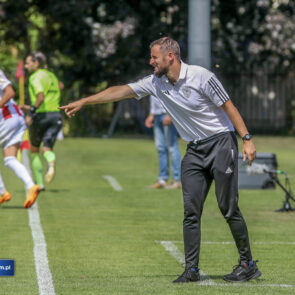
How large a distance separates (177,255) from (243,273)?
1.54 meters

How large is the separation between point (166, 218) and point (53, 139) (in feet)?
11.3

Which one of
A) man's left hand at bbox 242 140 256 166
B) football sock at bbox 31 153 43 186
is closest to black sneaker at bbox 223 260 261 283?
man's left hand at bbox 242 140 256 166

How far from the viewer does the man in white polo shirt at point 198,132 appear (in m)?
7.36

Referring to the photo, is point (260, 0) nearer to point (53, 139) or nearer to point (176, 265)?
point (53, 139)

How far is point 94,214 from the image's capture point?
40.4 feet

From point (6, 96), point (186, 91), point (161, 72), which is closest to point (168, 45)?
point (161, 72)

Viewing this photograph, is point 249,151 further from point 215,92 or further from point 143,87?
point 143,87

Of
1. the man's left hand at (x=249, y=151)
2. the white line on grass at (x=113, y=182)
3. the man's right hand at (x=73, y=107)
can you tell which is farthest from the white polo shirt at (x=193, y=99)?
the white line on grass at (x=113, y=182)

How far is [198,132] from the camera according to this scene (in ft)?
24.8

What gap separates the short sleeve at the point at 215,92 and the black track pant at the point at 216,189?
34 cm

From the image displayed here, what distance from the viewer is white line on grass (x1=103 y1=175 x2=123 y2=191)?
15.8 metres

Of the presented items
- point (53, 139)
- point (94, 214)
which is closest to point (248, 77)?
point (53, 139)

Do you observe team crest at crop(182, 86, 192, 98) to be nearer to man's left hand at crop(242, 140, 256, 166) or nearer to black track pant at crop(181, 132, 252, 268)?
black track pant at crop(181, 132, 252, 268)

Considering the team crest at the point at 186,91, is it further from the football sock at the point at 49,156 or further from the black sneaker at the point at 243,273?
the football sock at the point at 49,156
